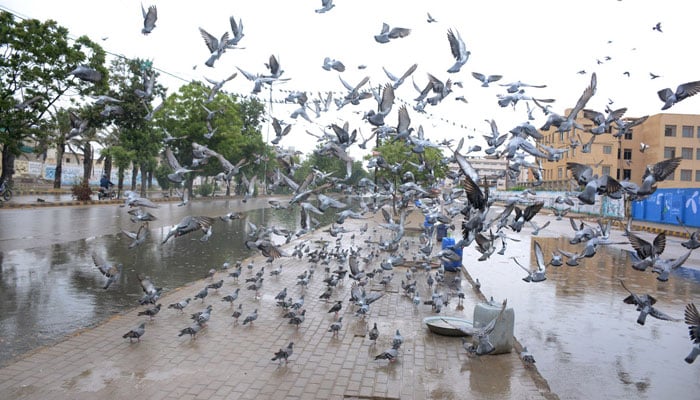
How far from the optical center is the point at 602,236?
22.3 ft

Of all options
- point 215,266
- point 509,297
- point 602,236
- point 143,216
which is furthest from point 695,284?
point 143,216

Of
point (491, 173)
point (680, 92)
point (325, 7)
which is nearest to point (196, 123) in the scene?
point (491, 173)

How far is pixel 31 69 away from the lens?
21000mm

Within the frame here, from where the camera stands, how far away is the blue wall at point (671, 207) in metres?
26.7

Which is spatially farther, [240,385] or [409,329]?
[409,329]

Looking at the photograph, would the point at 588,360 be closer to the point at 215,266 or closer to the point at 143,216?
the point at 143,216

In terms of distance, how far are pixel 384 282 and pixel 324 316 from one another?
214 centimetres

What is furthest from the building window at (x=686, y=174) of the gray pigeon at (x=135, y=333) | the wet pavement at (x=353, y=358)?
the gray pigeon at (x=135, y=333)

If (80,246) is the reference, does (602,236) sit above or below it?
above

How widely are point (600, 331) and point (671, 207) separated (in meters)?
25.8

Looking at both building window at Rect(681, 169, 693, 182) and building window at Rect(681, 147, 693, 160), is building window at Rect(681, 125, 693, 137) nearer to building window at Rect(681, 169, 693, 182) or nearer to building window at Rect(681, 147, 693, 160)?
building window at Rect(681, 147, 693, 160)

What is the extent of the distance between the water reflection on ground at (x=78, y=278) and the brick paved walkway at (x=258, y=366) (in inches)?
21.5

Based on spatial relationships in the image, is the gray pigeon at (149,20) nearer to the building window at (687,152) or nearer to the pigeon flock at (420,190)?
the pigeon flock at (420,190)

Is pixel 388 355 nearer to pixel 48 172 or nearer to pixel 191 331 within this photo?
pixel 191 331
